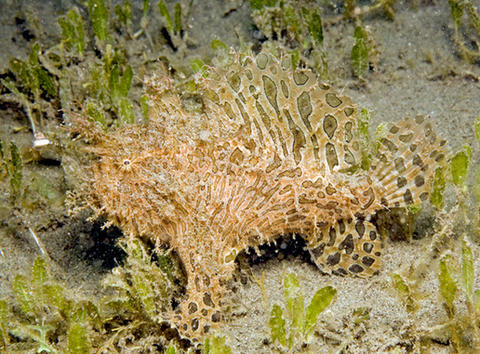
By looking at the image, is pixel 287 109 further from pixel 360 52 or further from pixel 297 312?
pixel 360 52

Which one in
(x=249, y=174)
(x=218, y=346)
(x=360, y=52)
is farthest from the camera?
(x=360, y=52)

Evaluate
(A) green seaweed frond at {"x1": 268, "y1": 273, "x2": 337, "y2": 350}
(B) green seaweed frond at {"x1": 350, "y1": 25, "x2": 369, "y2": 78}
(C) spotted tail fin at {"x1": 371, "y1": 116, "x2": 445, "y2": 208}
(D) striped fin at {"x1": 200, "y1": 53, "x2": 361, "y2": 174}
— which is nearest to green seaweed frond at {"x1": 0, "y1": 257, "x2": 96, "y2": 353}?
(A) green seaweed frond at {"x1": 268, "y1": 273, "x2": 337, "y2": 350}

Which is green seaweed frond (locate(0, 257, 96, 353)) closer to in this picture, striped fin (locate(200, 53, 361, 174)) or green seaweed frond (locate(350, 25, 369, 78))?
striped fin (locate(200, 53, 361, 174))

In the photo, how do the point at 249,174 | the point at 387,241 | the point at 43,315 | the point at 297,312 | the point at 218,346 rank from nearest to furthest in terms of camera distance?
the point at 218,346 < the point at 297,312 < the point at 43,315 < the point at 249,174 < the point at 387,241

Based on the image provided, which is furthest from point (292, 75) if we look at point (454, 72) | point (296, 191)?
point (454, 72)

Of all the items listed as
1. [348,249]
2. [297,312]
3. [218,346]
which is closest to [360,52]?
[348,249]

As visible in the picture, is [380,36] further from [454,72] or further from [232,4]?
[232,4]

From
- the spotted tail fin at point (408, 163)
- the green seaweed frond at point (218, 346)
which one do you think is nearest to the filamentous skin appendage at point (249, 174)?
the spotted tail fin at point (408, 163)
